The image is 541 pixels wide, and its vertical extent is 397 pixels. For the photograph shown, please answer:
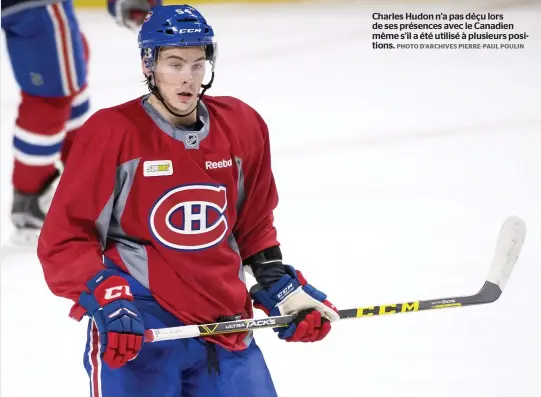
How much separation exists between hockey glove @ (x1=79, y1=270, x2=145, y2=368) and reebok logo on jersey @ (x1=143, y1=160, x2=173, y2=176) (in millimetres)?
180

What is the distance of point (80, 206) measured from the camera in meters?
1.82

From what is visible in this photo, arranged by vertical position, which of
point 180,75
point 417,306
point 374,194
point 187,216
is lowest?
point 374,194

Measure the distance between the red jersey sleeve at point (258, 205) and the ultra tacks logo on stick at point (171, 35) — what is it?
0.16 m

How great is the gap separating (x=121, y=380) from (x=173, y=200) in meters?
0.31

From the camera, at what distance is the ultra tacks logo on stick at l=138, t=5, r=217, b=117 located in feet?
6.04

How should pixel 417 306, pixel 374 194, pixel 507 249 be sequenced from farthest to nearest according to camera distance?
pixel 374 194
pixel 507 249
pixel 417 306

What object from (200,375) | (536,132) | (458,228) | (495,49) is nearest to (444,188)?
(458,228)

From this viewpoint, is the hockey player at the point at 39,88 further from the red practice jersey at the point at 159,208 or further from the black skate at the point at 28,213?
the red practice jersey at the point at 159,208

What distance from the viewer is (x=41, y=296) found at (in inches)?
113

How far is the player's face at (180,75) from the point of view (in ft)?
6.07

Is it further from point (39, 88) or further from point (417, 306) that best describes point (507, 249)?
point (39, 88)

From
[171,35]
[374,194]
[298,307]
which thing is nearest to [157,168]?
[171,35]

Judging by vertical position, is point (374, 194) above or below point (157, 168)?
below

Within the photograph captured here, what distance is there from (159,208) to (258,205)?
0.78 ft
